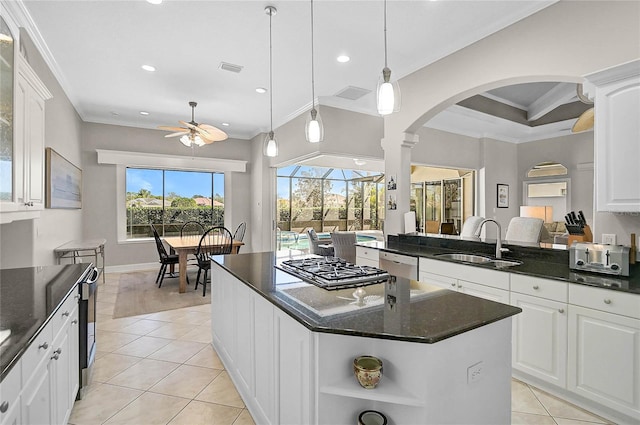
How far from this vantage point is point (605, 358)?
Answer: 1.90 metres

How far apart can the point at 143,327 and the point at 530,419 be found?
11.7ft

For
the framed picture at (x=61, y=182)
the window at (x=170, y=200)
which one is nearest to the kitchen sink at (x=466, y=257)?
the framed picture at (x=61, y=182)

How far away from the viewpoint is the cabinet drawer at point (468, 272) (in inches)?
95.7

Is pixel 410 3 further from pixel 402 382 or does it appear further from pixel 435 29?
pixel 402 382

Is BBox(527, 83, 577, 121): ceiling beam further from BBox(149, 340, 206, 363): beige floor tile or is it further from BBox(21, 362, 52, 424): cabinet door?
BBox(21, 362, 52, 424): cabinet door

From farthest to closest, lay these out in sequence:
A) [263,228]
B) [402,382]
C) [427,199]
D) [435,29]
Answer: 1. [427,199]
2. [263,228]
3. [435,29]
4. [402,382]

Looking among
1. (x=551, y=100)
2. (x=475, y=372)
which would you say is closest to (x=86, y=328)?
(x=475, y=372)

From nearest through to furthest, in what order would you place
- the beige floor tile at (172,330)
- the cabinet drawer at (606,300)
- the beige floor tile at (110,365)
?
the cabinet drawer at (606,300), the beige floor tile at (110,365), the beige floor tile at (172,330)

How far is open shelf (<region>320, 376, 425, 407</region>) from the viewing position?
125cm

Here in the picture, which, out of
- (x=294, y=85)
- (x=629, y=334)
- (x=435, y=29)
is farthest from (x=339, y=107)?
(x=629, y=334)

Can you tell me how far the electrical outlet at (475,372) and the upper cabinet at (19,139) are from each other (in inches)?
107

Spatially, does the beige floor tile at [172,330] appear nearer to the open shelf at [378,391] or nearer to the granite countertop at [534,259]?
the granite countertop at [534,259]

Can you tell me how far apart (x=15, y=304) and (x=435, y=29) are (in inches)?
149

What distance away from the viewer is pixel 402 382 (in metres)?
1.31
